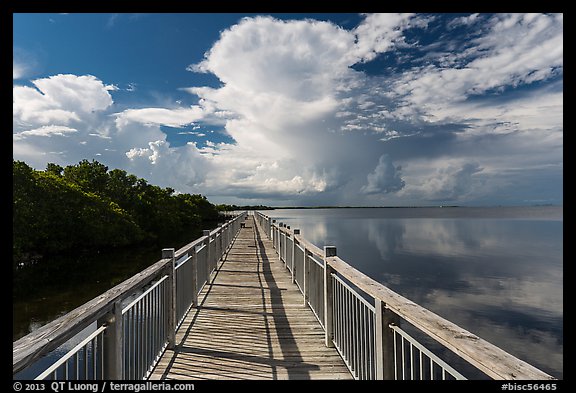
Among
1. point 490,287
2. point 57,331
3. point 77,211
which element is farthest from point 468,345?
point 77,211

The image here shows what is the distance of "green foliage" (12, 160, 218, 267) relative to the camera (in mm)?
26844

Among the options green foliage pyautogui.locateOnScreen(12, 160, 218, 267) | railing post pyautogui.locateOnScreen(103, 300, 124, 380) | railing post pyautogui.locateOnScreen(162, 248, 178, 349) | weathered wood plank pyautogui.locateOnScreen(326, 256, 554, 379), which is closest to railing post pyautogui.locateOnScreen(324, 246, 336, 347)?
railing post pyautogui.locateOnScreen(162, 248, 178, 349)

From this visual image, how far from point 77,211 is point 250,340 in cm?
3158

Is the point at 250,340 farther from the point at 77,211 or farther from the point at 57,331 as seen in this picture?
the point at 77,211

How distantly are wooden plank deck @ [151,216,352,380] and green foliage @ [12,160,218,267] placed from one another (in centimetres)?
1784

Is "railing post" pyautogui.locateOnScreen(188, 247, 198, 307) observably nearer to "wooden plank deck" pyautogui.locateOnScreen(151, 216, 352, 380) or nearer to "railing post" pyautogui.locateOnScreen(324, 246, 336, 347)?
"wooden plank deck" pyautogui.locateOnScreen(151, 216, 352, 380)

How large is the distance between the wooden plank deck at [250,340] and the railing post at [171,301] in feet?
0.55

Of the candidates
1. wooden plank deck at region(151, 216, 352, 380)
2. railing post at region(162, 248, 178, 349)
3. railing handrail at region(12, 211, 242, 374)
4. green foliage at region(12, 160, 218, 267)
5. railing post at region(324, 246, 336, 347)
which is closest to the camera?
railing handrail at region(12, 211, 242, 374)

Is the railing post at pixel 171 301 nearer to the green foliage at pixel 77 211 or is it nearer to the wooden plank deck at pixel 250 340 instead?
the wooden plank deck at pixel 250 340

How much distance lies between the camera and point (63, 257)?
98.7ft

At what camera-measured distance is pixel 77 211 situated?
31266 mm
